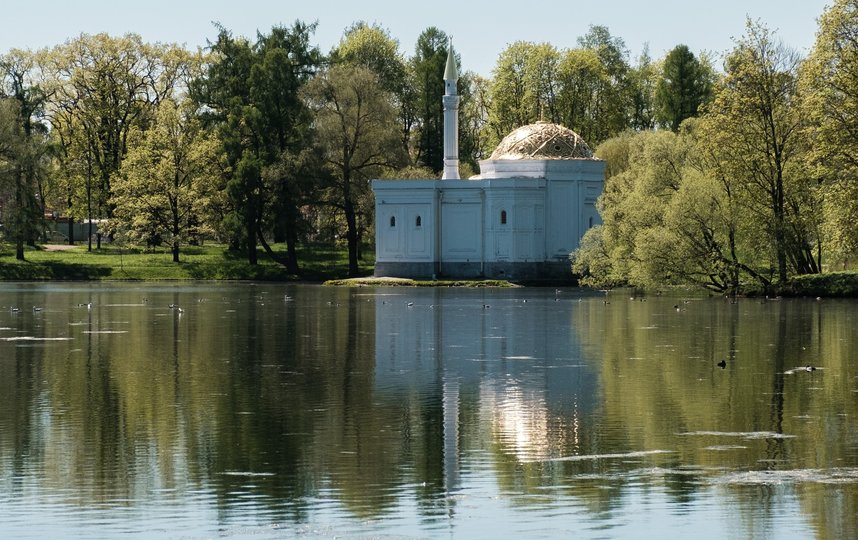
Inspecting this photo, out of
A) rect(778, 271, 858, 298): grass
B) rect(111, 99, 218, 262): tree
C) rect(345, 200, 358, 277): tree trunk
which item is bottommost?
rect(778, 271, 858, 298): grass

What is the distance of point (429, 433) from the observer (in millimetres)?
22734

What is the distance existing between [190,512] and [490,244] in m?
82.2

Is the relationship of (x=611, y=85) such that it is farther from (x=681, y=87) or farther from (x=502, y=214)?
(x=502, y=214)

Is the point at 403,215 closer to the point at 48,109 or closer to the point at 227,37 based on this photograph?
the point at 227,37

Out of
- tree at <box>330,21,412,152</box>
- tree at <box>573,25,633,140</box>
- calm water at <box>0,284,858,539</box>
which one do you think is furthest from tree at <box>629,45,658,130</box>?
calm water at <box>0,284,858,539</box>

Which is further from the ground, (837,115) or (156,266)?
(837,115)

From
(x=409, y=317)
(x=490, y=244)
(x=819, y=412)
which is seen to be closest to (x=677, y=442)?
(x=819, y=412)

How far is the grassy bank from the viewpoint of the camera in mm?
99812

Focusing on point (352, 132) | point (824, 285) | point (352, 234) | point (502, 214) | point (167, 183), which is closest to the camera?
point (824, 285)

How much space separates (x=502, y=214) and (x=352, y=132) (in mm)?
12346

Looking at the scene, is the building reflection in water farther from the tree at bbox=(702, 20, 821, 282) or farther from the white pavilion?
the white pavilion

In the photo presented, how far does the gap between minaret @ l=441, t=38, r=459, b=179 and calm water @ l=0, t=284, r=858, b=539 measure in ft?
185

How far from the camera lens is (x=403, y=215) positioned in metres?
99.5

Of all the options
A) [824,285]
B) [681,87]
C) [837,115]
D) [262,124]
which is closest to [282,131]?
[262,124]
